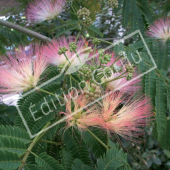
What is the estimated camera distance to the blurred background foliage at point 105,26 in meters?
2.48

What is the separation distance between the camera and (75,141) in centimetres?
155

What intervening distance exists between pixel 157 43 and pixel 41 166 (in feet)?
5.20

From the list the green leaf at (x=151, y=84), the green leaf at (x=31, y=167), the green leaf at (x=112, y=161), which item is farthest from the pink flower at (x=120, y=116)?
the green leaf at (x=31, y=167)

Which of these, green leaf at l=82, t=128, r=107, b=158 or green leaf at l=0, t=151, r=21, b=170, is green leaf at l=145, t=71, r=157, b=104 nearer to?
green leaf at l=82, t=128, r=107, b=158

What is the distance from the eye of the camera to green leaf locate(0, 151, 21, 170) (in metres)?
1.11

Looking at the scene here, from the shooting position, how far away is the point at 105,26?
4562 millimetres

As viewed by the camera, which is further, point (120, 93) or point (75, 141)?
point (75, 141)

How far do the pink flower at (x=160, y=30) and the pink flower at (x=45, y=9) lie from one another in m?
1.01

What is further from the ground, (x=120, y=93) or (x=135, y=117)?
(x=120, y=93)

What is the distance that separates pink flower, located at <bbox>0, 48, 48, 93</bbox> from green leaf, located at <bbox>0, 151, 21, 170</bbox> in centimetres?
50

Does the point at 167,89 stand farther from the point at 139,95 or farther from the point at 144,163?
the point at 144,163

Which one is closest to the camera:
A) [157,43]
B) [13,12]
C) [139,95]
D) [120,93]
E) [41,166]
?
[41,166]

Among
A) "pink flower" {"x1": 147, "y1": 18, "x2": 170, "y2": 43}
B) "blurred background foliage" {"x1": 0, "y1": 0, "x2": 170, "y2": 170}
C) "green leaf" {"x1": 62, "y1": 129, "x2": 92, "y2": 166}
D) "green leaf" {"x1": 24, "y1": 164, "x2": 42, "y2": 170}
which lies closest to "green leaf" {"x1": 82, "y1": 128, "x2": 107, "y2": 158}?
"green leaf" {"x1": 62, "y1": 129, "x2": 92, "y2": 166}

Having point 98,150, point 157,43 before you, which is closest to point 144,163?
point 157,43
